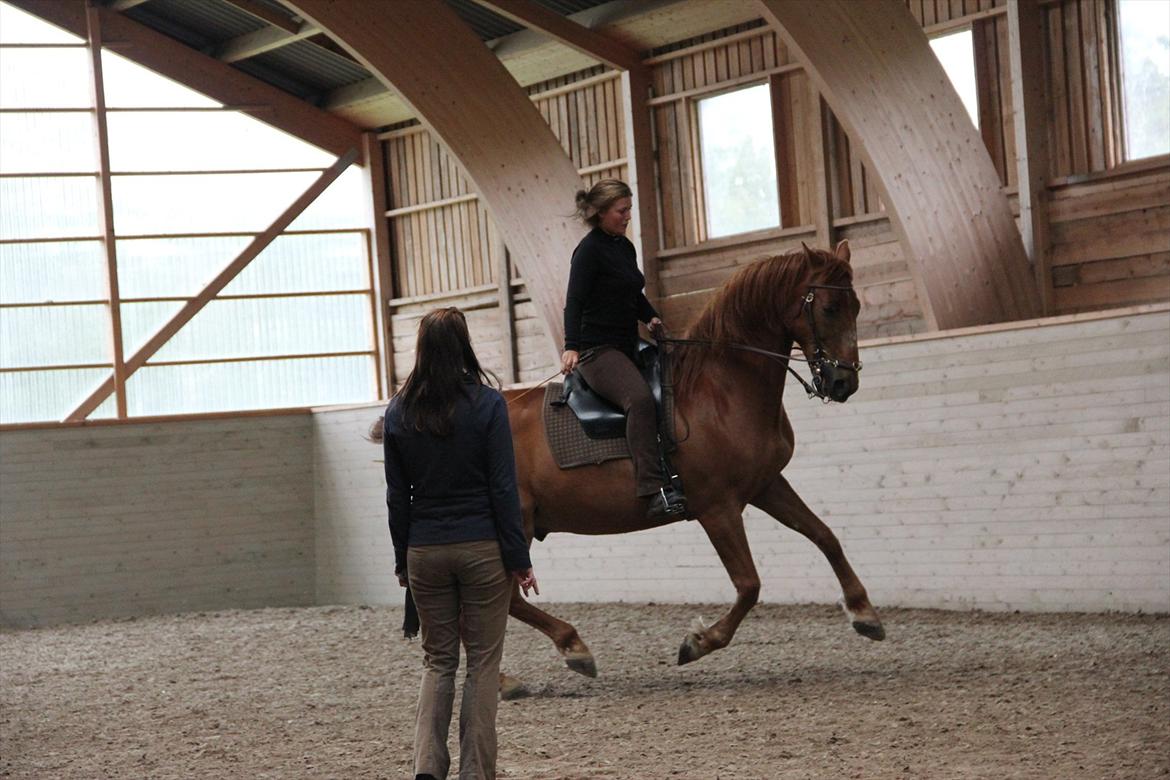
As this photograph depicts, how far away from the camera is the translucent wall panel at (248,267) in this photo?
59.5 feet

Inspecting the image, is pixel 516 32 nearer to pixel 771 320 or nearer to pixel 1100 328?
pixel 1100 328

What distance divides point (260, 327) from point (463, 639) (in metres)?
14.7

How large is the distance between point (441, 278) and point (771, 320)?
39.8 feet

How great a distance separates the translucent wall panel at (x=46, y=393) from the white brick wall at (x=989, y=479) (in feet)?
29.7

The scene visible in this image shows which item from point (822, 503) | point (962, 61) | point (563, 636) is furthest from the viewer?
point (962, 61)

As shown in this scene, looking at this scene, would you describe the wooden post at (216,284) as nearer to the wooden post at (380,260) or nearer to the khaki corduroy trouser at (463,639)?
the wooden post at (380,260)

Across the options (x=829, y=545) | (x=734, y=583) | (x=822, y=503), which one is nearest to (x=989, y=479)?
(x=822, y=503)

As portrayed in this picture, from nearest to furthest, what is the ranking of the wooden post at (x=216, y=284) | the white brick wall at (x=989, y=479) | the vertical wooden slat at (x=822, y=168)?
the white brick wall at (x=989, y=479) → the vertical wooden slat at (x=822, y=168) → the wooden post at (x=216, y=284)

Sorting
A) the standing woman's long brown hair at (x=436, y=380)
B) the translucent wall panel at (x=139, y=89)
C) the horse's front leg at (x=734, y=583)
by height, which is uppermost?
the translucent wall panel at (x=139, y=89)

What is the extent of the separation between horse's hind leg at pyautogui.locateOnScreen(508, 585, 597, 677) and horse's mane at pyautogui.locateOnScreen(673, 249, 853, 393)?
1.32 m

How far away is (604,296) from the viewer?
6.98 metres

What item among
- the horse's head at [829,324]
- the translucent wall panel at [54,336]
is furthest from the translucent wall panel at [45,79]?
the horse's head at [829,324]

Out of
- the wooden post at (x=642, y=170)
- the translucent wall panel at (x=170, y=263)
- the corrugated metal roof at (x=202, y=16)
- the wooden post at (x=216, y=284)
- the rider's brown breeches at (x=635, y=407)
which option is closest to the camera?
the rider's brown breeches at (x=635, y=407)

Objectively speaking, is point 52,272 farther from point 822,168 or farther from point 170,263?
point 822,168
